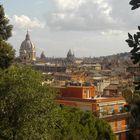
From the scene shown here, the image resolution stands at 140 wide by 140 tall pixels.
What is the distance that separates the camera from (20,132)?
680 inches

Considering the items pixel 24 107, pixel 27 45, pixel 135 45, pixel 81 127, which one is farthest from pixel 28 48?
pixel 135 45

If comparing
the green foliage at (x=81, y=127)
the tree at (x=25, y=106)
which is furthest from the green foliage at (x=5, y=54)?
the green foliage at (x=81, y=127)

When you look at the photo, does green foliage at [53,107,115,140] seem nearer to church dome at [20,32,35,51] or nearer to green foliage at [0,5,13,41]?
green foliage at [0,5,13,41]

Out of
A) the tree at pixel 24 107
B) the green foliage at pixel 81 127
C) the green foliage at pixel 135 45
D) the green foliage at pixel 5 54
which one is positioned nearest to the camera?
the green foliage at pixel 135 45

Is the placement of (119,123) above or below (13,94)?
below

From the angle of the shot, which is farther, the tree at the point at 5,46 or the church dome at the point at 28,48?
the church dome at the point at 28,48

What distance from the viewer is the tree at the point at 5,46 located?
2172cm

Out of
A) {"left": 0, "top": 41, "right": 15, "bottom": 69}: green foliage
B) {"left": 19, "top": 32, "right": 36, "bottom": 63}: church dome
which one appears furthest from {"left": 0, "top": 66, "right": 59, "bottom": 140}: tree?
{"left": 19, "top": 32, "right": 36, "bottom": 63}: church dome

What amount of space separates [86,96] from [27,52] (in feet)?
491

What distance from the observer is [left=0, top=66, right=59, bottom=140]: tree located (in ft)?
56.2

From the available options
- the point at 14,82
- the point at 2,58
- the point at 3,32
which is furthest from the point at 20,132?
the point at 3,32

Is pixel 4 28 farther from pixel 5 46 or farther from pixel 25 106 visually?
pixel 25 106

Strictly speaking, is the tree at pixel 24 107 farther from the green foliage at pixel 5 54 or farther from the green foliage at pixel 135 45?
the green foliage at pixel 135 45

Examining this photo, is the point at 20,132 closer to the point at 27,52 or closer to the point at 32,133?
the point at 32,133
